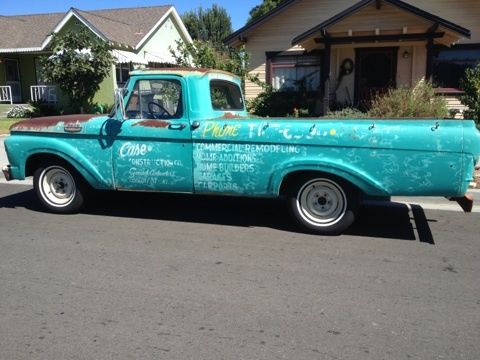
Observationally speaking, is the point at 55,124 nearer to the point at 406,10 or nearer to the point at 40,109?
the point at 406,10

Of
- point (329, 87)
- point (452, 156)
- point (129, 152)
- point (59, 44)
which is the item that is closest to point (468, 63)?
point (329, 87)

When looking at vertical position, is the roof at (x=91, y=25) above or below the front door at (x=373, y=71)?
above

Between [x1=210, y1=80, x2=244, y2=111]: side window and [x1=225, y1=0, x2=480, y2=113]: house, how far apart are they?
8.54m

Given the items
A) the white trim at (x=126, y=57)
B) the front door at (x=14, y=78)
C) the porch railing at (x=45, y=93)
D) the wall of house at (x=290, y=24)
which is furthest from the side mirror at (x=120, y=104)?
the front door at (x=14, y=78)

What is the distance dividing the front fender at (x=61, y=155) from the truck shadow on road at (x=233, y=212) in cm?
61

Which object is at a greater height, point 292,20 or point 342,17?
point 292,20

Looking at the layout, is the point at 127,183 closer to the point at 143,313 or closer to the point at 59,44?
the point at 143,313

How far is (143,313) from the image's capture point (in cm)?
367

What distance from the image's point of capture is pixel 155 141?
578cm

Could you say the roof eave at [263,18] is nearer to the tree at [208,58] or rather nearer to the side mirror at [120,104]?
the tree at [208,58]

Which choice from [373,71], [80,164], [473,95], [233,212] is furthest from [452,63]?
[80,164]

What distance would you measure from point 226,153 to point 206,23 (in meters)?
51.8

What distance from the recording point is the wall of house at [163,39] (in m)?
26.2

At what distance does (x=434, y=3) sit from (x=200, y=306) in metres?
15.2
